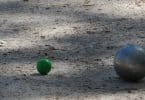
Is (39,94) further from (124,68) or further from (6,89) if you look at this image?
(124,68)

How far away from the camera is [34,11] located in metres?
8.21

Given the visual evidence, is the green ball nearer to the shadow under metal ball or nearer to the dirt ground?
the dirt ground

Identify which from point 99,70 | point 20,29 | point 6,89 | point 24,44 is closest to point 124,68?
point 99,70

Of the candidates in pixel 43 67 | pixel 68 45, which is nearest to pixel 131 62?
pixel 43 67

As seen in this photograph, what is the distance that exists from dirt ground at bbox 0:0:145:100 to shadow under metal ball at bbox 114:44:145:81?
13 cm

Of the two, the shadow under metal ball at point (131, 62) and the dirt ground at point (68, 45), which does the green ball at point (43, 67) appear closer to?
the dirt ground at point (68, 45)

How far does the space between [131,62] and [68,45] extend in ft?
5.95

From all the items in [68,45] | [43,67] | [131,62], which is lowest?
[68,45]

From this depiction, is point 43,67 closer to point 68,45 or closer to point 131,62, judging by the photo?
point 131,62

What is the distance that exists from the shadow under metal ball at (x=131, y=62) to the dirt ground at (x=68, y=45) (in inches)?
5.1

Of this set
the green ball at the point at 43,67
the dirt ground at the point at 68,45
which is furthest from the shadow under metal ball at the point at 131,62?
the green ball at the point at 43,67

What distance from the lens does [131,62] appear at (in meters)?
5.05

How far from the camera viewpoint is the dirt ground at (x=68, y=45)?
5047 mm

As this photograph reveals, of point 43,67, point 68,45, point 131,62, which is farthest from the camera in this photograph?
point 68,45
